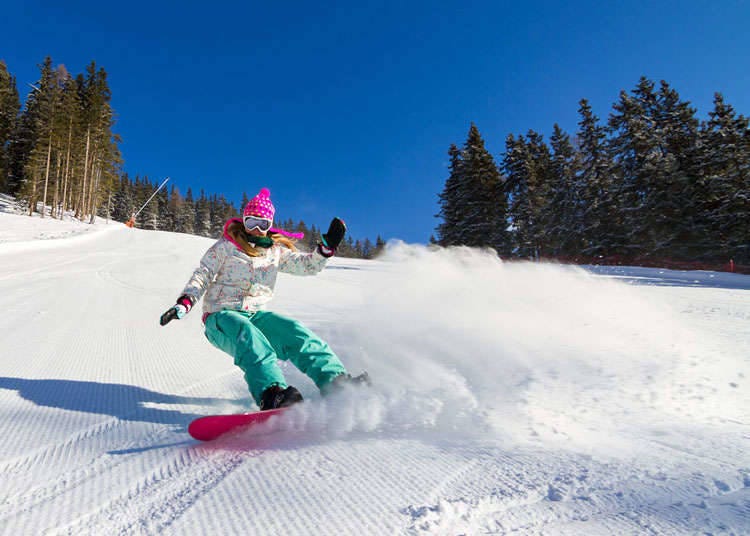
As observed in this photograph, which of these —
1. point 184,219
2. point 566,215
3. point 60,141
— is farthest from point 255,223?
point 184,219

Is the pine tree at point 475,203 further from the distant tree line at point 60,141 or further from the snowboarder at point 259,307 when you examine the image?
the distant tree line at point 60,141

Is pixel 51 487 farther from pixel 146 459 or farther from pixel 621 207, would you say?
pixel 621 207

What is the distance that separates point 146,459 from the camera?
62.7 inches

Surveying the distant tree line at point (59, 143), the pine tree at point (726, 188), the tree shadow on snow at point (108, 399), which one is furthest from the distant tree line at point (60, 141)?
the pine tree at point (726, 188)

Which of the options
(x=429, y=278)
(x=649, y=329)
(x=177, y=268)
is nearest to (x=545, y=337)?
(x=649, y=329)

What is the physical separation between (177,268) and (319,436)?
10.0 m

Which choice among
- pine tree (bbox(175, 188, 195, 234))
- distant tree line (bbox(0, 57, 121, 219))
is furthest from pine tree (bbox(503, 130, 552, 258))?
pine tree (bbox(175, 188, 195, 234))

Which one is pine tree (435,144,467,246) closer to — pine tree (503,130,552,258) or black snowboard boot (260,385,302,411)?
pine tree (503,130,552,258)

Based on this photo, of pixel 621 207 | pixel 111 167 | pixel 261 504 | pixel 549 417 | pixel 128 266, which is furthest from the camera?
pixel 111 167

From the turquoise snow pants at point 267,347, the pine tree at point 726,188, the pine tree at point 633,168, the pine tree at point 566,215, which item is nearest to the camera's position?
the turquoise snow pants at point 267,347

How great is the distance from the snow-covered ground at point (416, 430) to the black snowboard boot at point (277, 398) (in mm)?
78

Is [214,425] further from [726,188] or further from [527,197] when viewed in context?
[527,197]

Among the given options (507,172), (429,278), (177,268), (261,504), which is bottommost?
(261,504)

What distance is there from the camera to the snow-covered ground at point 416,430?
114cm
